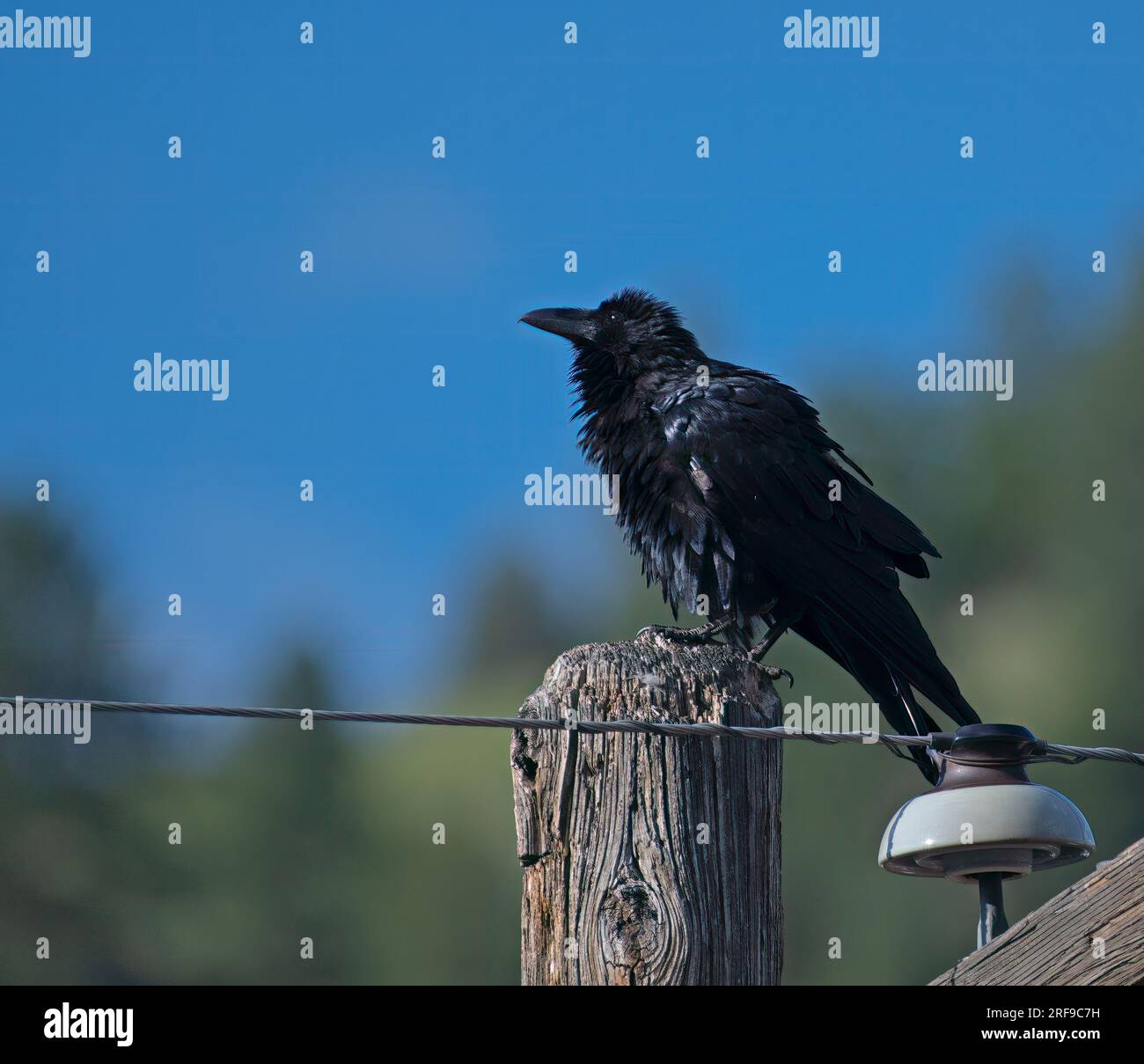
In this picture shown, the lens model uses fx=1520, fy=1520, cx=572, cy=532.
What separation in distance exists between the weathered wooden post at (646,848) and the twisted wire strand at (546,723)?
21 mm

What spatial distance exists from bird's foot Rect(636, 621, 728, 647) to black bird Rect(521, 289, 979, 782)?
20 millimetres

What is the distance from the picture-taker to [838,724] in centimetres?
505

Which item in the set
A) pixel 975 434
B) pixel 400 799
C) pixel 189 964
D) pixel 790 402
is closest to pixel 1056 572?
pixel 975 434

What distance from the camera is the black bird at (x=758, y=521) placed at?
6434 millimetres

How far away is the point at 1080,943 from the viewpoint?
3867mm

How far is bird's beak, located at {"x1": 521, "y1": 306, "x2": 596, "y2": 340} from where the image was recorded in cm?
770
